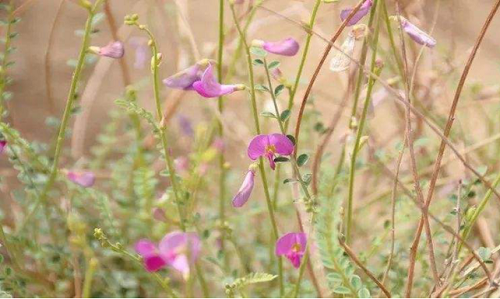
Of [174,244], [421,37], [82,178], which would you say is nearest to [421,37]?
[421,37]

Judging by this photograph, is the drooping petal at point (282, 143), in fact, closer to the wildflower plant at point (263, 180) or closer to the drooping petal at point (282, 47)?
the wildflower plant at point (263, 180)

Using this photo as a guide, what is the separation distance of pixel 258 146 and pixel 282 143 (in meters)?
0.03

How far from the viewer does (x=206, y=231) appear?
90 cm

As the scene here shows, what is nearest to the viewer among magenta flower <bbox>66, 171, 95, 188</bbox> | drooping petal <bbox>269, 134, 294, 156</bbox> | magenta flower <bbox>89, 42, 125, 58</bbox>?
drooping petal <bbox>269, 134, 294, 156</bbox>

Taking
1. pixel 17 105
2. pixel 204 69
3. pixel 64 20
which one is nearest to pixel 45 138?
pixel 17 105

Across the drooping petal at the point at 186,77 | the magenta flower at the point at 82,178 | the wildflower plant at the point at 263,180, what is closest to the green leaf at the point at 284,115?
the wildflower plant at the point at 263,180

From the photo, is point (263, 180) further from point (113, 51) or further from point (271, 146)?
point (113, 51)

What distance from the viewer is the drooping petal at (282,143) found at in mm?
640

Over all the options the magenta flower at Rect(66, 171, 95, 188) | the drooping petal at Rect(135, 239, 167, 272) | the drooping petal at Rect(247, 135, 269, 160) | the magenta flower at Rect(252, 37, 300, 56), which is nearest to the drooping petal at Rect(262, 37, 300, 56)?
the magenta flower at Rect(252, 37, 300, 56)

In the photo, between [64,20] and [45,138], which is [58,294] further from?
[64,20]

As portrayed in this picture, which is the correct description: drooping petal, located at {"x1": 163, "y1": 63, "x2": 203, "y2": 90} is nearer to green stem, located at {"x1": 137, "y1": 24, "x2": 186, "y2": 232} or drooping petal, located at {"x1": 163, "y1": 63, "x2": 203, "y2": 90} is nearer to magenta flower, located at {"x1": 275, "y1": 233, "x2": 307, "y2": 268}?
green stem, located at {"x1": 137, "y1": 24, "x2": 186, "y2": 232}

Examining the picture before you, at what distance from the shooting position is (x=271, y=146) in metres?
0.65

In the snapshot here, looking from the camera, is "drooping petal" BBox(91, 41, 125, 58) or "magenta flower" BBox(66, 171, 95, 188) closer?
"drooping petal" BBox(91, 41, 125, 58)

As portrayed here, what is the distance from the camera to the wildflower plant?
658mm
